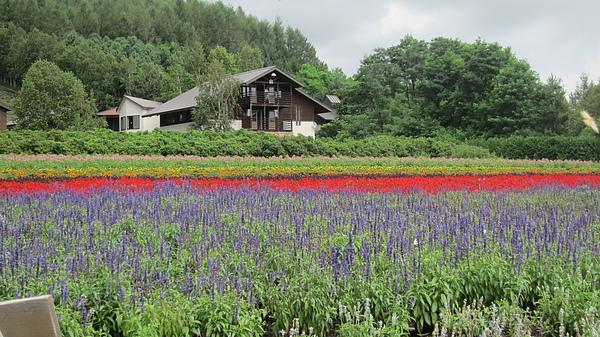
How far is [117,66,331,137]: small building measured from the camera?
1960 inches

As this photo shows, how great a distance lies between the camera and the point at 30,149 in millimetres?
23625

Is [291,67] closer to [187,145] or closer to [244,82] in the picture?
[244,82]

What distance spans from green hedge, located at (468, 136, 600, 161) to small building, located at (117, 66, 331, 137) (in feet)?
62.0

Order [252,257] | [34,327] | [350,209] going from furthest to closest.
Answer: [350,209] < [252,257] < [34,327]

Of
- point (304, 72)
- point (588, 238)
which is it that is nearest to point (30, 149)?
point (588, 238)

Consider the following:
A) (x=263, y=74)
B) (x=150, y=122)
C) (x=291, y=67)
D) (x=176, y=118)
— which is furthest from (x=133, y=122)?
(x=291, y=67)

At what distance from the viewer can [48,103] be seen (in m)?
45.6

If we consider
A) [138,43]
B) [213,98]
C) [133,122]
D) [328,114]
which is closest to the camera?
[213,98]

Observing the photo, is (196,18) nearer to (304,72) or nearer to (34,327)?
(304,72)

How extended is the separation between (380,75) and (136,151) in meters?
31.4

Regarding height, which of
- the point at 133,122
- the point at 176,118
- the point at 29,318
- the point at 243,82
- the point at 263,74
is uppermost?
the point at 263,74

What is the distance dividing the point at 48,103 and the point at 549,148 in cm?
4103

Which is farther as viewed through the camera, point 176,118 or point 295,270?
point 176,118

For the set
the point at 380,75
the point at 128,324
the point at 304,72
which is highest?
the point at 304,72
